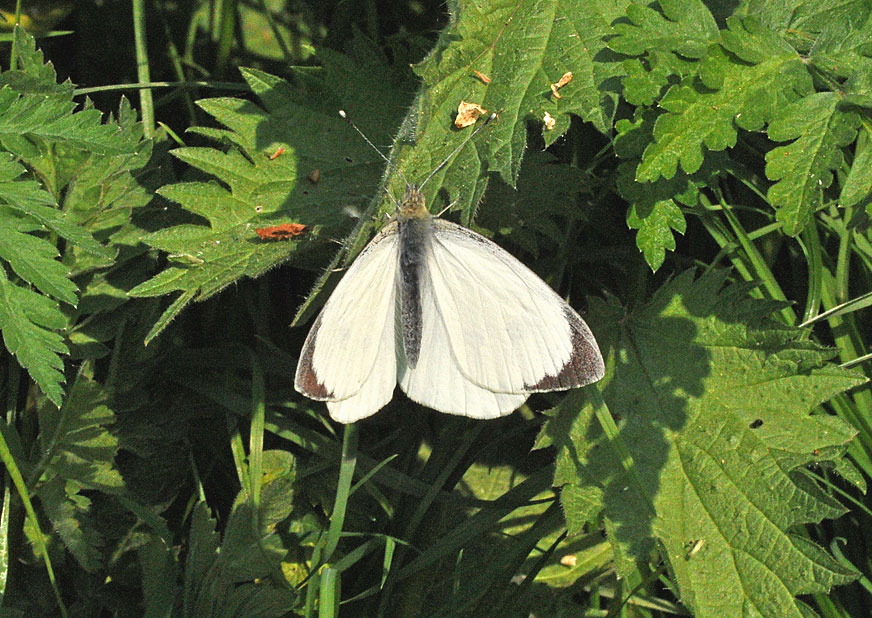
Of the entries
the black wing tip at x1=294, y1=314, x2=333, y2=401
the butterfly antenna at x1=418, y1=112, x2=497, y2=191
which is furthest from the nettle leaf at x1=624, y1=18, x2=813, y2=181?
the black wing tip at x1=294, y1=314, x2=333, y2=401

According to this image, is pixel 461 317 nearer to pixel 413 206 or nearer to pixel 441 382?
pixel 441 382

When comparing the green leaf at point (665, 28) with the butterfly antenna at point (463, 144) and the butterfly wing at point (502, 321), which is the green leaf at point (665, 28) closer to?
the butterfly antenna at point (463, 144)

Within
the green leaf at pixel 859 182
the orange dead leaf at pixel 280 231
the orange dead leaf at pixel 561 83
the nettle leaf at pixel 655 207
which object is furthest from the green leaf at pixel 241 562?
the green leaf at pixel 859 182

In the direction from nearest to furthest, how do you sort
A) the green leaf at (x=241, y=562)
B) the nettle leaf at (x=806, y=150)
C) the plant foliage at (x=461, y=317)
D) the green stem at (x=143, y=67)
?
→ the nettle leaf at (x=806, y=150)
the plant foliage at (x=461, y=317)
the green leaf at (x=241, y=562)
the green stem at (x=143, y=67)

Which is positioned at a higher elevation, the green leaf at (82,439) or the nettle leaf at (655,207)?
Result: the nettle leaf at (655,207)

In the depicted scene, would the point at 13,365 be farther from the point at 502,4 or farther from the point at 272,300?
the point at 502,4

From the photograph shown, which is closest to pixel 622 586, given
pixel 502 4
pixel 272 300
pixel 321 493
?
pixel 321 493

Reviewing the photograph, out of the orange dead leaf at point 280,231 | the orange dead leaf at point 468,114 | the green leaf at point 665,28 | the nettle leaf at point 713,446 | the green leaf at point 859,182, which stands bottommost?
the nettle leaf at point 713,446
